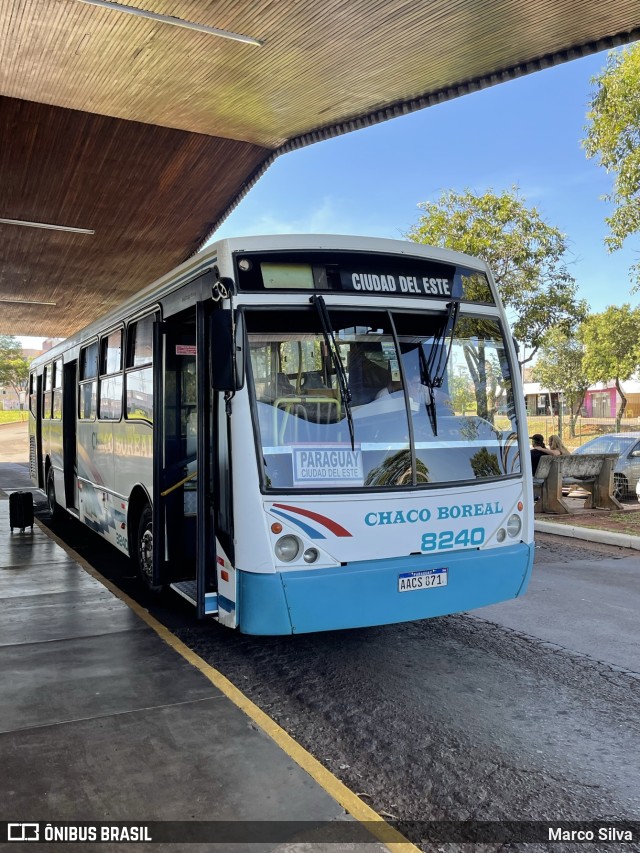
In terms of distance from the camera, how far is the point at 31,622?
20.8ft

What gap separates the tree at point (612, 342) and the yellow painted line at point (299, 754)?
35.0 meters

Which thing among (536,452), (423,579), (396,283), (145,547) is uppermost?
(396,283)

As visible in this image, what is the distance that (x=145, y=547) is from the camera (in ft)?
23.1

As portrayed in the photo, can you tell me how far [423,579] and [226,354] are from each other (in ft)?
6.67

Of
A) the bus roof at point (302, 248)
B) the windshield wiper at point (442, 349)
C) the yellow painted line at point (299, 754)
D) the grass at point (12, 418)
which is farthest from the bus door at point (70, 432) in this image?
the grass at point (12, 418)

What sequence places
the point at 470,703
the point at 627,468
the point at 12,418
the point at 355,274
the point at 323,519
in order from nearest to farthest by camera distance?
the point at 470,703
the point at 323,519
the point at 355,274
the point at 627,468
the point at 12,418

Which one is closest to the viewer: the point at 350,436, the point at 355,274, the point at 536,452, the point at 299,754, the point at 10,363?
the point at 299,754

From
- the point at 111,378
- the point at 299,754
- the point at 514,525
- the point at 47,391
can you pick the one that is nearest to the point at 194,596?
the point at 299,754

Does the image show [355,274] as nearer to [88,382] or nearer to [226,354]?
[226,354]

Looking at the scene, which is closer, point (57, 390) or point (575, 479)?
point (57, 390)

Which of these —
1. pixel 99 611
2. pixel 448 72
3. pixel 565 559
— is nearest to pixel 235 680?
pixel 99 611

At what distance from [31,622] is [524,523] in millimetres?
4301

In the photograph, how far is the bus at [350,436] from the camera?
185 inches

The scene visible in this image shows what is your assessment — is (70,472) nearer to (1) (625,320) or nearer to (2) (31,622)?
(2) (31,622)
